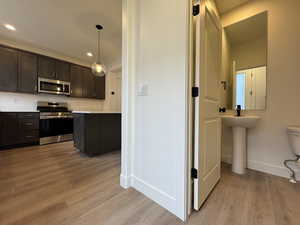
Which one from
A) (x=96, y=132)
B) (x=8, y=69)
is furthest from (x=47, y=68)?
(x=96, y=132)

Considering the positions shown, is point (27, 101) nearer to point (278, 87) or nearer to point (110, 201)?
point (110, 201)

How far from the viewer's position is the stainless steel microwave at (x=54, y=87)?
12.0 ft

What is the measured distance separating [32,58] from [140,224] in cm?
453

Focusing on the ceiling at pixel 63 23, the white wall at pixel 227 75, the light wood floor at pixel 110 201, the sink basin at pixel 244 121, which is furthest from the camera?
the white wall at pixel 227 75

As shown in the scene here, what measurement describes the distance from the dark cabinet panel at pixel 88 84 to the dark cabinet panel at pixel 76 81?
5.3 inches

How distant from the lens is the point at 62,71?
13.4 feet

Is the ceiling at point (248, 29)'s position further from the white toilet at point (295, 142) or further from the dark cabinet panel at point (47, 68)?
the dark cabinet panel at point (47, 68)

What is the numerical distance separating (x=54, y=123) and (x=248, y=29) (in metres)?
4.88

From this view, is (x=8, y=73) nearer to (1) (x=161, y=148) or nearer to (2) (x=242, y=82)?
(1) (x=161, y=148)

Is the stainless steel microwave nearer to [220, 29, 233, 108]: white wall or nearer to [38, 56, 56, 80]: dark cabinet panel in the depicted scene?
[38, 56, 56, 80]: dark cabinet panel

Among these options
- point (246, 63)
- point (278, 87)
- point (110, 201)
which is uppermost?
point (246, 63)

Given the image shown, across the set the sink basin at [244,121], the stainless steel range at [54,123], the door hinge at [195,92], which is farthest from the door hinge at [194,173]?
the stainless steel range at [54,123]

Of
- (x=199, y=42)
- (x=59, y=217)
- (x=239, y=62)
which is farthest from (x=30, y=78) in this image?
(x=239, y=62)

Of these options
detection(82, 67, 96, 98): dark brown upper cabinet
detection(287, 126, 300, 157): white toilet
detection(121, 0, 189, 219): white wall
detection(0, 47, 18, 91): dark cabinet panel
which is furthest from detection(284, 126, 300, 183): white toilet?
detection(0, 47, 18, 91): dark cabinet panel
